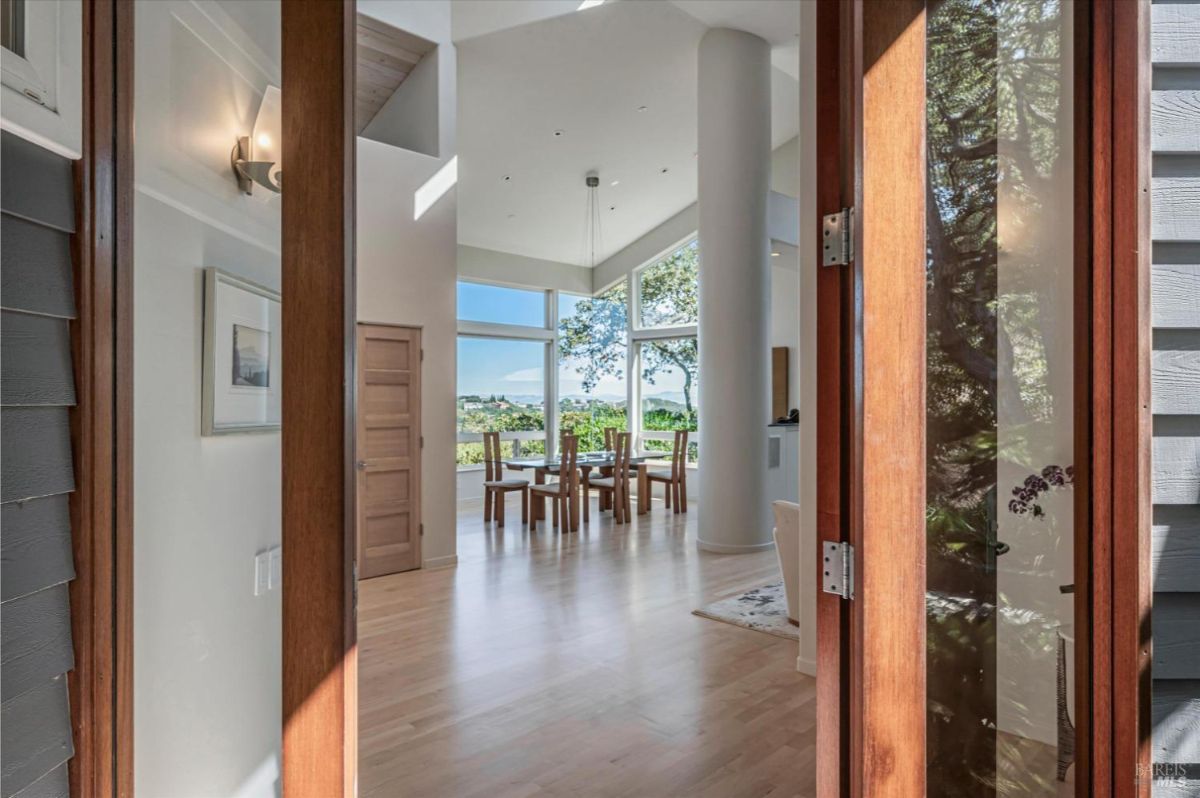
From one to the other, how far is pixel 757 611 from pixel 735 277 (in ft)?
9.78

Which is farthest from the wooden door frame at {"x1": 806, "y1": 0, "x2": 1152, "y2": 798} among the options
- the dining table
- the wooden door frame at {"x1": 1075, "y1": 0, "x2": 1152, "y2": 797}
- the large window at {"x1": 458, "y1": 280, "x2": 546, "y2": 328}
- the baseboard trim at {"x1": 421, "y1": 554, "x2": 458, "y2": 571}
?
the large window at {"x1": 458, "y1": 280, "x2": 546, "y2": 328}

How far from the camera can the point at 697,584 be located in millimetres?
5070

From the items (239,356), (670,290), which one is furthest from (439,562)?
(670,290)

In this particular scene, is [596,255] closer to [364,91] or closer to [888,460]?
[364,91]

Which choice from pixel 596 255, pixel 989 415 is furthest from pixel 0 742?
pixel 596 255

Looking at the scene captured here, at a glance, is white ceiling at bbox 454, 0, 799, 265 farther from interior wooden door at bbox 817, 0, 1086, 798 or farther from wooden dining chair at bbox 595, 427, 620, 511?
interior wooden door at bbox 817, 0, 1086, 798

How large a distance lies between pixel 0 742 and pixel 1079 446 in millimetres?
1760

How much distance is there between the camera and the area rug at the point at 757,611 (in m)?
4.05

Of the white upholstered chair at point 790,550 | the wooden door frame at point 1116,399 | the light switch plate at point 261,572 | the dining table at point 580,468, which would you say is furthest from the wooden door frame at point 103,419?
the dining table at point 580,468

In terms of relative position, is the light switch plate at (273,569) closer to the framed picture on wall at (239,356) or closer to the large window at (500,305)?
the framed picture on wall at (239,356)

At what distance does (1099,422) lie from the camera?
124cm

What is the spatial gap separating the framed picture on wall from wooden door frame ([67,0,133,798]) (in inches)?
12.3

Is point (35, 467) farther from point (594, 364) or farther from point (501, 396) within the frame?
point (594, 364)

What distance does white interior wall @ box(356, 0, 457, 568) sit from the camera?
523 cm
